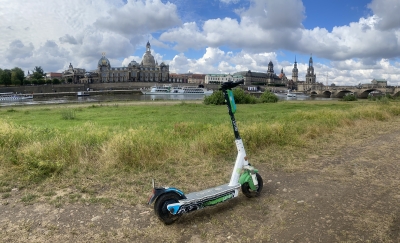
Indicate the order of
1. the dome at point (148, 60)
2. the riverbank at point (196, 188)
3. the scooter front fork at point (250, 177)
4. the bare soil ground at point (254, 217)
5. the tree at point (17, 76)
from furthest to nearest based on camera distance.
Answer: the dome at point (148, 60) < the tree at point (17, 76) < the scooter front fork at point (250, 177) < the riverbank at point (196, 188) < the bare soil ground at point (254, 217)

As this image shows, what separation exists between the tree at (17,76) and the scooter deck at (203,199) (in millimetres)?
146565

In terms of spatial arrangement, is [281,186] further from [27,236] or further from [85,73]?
[85,73]

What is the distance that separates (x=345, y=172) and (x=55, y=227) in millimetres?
5897

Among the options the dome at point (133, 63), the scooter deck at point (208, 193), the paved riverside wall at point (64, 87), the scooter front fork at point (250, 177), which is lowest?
the scooter deck at point (208, 193)

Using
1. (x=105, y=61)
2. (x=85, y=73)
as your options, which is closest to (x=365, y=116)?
(x=105, y=61)

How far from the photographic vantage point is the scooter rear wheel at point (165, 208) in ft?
13.2

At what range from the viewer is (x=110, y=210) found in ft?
14.5

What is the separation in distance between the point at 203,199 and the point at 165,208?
59cm

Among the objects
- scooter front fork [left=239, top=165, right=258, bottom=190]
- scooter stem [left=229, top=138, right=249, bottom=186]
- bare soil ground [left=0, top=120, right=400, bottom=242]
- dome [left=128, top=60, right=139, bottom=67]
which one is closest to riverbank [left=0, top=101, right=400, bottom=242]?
bare soil ground [left=0, top=120, right=400, bottom=242]

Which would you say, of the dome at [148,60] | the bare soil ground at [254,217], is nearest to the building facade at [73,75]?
the dome at [148,60]

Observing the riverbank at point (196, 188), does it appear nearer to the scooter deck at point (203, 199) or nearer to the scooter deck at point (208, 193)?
the scooter deck at point (203, 199)

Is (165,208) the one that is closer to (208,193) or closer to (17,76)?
(208,193)

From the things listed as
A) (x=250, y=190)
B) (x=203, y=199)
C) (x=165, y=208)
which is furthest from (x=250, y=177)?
(x=165, y=208)

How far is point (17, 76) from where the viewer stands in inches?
5027
